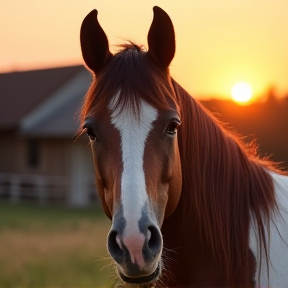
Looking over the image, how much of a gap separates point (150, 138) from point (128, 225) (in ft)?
1.59

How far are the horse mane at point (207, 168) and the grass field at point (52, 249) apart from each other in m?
0.72

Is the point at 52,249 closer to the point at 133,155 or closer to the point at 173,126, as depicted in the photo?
the point at 173,126

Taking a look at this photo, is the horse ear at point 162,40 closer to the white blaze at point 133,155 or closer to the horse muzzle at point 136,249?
the white blaze at point 133,155

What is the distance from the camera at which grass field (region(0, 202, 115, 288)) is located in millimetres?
9034

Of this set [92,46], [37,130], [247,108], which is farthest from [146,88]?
[37,130]

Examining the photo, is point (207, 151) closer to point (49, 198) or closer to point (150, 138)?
point (150, 138)

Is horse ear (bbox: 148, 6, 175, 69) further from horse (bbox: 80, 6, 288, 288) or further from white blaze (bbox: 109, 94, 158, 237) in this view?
white blaze (bbox: 109, 94, 158, 237)

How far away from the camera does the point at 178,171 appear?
3.01m

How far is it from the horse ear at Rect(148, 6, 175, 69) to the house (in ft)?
63.2

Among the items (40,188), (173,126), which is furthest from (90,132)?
(40,188)

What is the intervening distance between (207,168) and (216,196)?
0.16 meters

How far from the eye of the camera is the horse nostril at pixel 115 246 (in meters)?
→ 2.54

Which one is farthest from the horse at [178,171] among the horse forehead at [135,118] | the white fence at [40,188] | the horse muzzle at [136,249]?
the white fence at [40,188]

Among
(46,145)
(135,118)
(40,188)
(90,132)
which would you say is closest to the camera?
(135,118)
